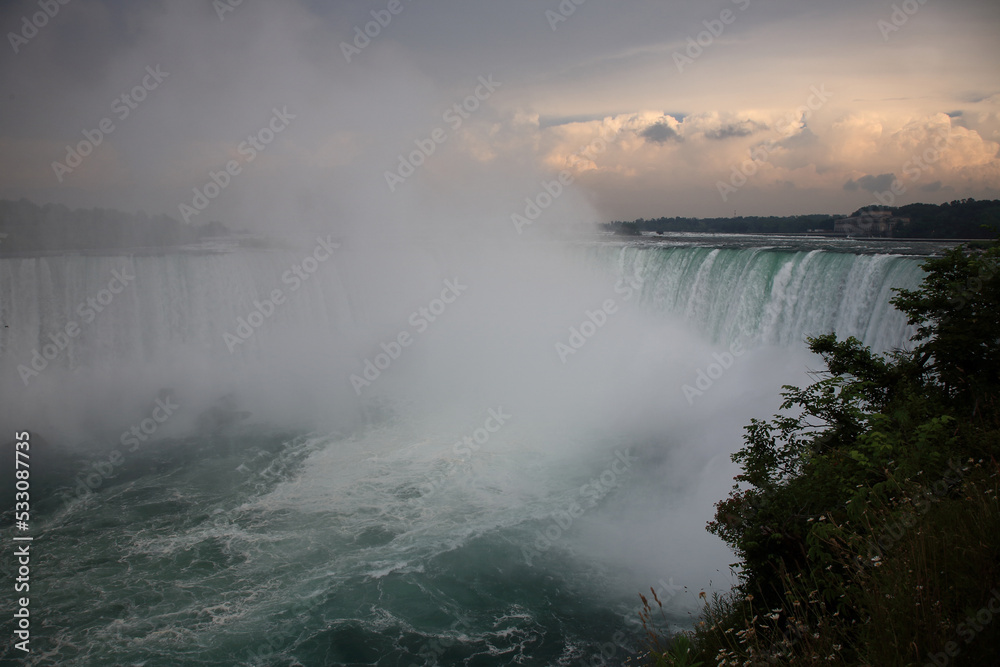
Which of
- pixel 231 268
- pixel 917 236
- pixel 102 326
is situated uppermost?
pixel 917 236

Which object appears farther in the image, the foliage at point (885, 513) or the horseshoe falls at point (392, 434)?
the horseshoe falls at point (392, 434)

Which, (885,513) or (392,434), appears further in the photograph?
(392,434)

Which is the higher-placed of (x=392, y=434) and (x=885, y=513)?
(x=885, y=513)

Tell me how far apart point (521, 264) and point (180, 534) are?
24944 mm

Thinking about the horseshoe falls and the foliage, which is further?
the horseshoe falls

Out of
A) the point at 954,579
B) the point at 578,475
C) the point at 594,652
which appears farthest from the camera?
the point at 578,475

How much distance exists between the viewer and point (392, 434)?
780 inches

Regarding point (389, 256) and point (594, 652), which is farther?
point (389, 256)

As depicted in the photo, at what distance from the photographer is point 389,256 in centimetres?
→ 3425

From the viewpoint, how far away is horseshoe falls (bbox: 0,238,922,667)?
1012cm

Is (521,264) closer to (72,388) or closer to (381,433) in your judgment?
(381,433)

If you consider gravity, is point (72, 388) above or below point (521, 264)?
below

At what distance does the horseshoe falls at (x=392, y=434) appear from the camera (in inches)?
398

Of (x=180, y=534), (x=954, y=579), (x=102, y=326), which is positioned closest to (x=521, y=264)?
(x=102, y=326)
